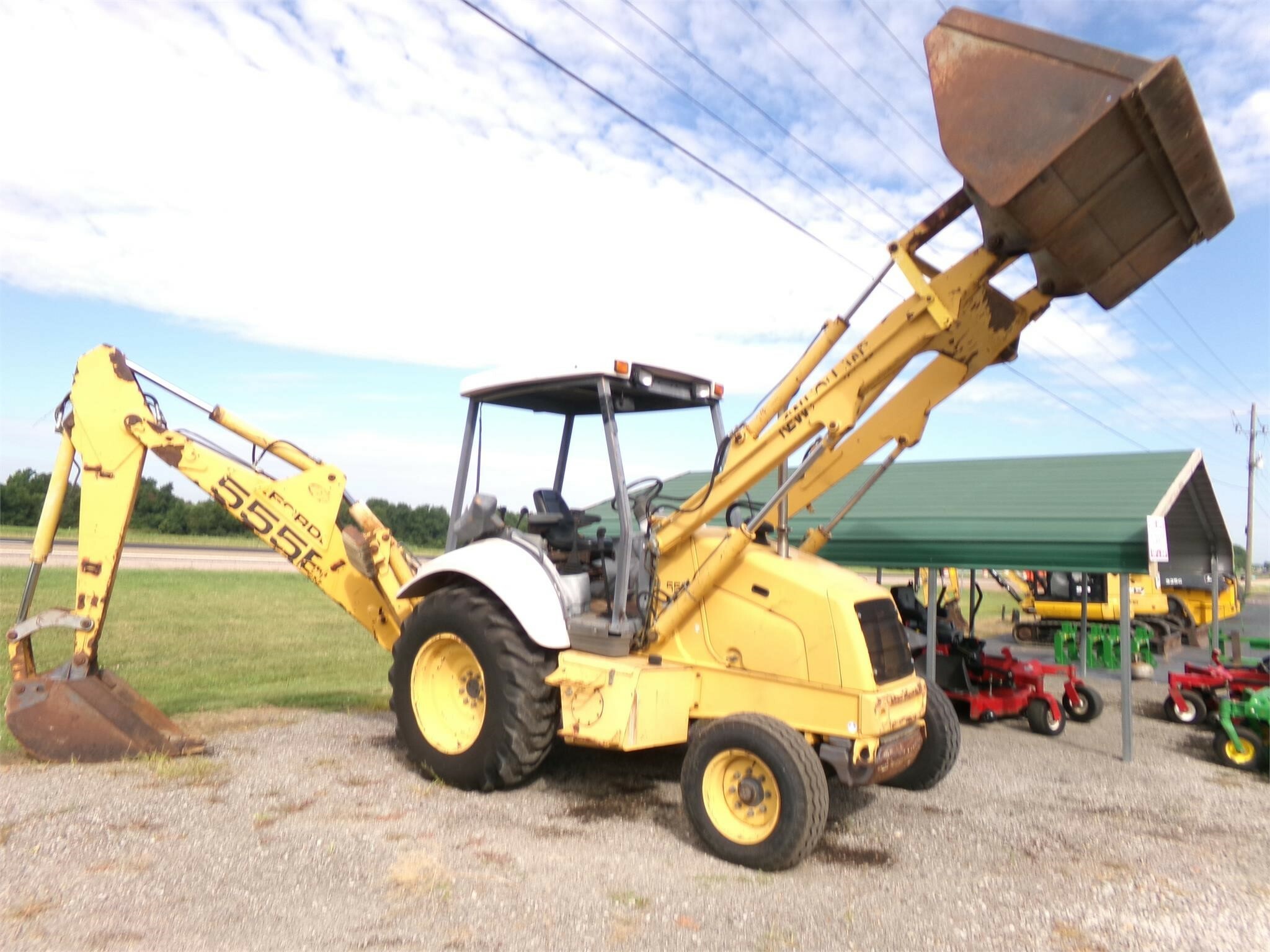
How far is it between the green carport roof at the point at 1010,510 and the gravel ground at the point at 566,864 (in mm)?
2237

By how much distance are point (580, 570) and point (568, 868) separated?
2.23 m

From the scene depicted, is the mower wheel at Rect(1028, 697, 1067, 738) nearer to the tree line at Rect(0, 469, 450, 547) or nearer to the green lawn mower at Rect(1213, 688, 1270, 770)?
the green lawn mower at Rect(1213, 688, 1270, 770)

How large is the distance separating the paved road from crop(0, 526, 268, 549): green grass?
1.50 metres

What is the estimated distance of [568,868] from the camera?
4875 millimetres

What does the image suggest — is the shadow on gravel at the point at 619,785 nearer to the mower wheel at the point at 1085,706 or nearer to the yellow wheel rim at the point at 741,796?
the yellow wheel rim at the point at 741,796

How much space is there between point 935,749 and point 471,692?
3.17m

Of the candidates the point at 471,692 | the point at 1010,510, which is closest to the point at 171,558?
the point at 471,692

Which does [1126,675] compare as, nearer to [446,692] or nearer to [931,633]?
[931,633]

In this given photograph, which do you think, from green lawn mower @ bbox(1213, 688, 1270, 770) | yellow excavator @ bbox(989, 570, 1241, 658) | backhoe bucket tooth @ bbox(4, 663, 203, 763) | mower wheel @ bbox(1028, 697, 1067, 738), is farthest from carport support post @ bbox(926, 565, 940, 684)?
yellow excavator @ bbox(989, 570, 1241, 658)

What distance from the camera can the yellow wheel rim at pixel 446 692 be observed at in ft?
21.0

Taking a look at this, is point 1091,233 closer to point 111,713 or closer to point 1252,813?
point 1252,813

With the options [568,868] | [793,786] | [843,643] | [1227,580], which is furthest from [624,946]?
[1227,580]

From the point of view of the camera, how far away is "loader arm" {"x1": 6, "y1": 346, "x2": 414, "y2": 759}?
6227 millimetres

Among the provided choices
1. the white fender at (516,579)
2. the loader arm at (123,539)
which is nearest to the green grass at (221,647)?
the loader arm at (123,539)
